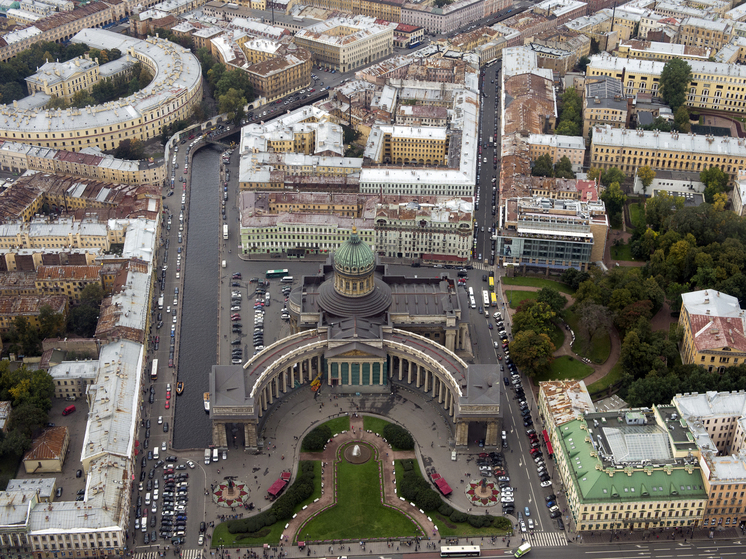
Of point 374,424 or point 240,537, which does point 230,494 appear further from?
point 374,424

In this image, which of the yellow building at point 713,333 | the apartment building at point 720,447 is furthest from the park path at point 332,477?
the yellow building at point 713,333

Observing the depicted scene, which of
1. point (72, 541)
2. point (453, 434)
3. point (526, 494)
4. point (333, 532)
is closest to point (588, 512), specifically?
point (526, 494)

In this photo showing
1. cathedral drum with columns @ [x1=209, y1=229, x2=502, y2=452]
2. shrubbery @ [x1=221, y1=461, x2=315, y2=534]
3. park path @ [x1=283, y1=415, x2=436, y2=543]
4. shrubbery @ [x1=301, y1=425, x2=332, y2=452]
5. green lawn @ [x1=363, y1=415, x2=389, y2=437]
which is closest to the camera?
shrubbery @ [x1=221, y1=461, x2=315, y2=534]

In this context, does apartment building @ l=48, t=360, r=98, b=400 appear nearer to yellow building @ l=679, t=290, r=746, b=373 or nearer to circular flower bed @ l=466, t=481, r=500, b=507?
circular flower bed @ l=466, t=481, r=500, b=507

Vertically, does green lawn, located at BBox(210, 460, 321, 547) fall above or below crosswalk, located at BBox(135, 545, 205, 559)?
above

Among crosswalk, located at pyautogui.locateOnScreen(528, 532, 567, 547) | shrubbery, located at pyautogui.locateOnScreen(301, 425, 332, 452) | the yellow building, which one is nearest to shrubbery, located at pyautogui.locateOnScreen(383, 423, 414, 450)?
shrubbery, located at pyautogui.locateOnScreen(301, 425, 332, 452)

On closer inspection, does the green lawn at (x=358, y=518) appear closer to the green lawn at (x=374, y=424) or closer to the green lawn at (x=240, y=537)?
the green lawn at (x=240, y=537)

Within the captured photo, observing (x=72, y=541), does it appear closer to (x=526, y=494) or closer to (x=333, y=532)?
(x=333, y=532)
